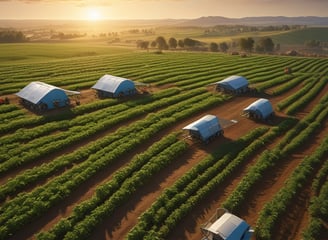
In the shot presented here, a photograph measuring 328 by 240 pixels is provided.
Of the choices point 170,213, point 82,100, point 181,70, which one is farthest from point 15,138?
point 181,70

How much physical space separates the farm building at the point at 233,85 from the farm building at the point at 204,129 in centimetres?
2138

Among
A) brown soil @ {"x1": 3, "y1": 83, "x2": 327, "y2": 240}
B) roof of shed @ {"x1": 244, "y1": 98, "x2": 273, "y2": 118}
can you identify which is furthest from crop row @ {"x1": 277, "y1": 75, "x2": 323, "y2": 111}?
brown soil @ {"x1": 3, "y1": 83, "x2": 327, "y2": 240}

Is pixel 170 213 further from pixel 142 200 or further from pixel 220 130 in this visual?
pixel 220 130

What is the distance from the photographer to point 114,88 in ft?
170

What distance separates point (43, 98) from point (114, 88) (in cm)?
1186

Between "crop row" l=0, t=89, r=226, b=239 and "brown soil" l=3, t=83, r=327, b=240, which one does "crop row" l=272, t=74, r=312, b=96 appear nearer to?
"brown soil" l=3, t=83, r=327, b=240

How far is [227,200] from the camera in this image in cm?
2512

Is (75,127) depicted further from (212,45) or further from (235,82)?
(212,45)

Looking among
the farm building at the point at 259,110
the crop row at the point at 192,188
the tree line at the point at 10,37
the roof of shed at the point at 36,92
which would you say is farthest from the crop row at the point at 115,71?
the tree line at the point at 10,37

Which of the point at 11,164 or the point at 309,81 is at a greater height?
the point at 11,164

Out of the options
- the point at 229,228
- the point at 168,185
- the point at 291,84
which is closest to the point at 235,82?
the point at 291,84

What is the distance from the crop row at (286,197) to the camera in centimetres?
2255

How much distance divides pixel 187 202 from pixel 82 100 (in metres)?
Result: 31.1

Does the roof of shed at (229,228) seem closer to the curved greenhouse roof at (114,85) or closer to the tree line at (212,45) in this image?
the curved greenhouse roof at (114,85)
